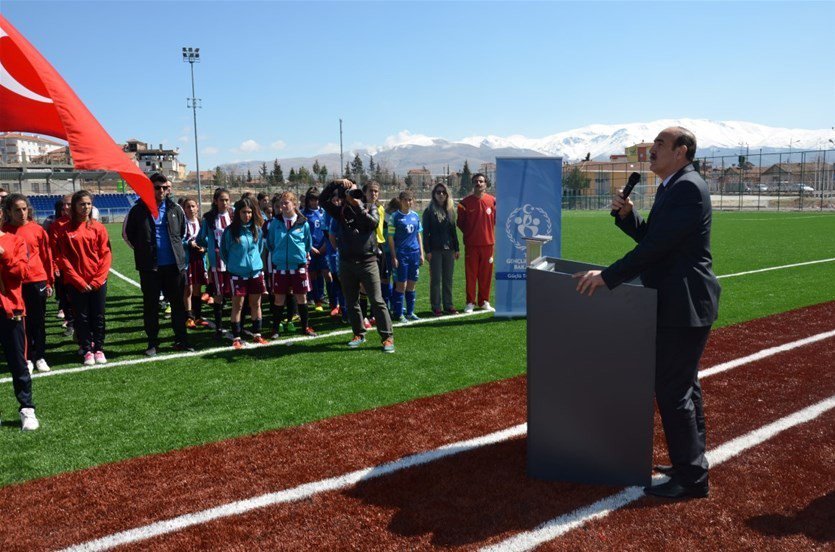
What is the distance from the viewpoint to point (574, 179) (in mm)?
69250

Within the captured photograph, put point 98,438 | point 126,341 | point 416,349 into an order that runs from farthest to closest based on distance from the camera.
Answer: point 126,341, point 416,349, point 98,438

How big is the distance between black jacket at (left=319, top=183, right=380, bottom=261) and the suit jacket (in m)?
4.02

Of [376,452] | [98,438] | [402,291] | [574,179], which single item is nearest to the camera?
[376,452]

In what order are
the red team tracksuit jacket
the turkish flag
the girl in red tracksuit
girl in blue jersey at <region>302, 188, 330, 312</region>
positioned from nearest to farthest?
the turkish flag → the girl in red tracksuit → girl in blue jersey at <region>302, 188, 330, 312</region> → the red team tracksuit jacket

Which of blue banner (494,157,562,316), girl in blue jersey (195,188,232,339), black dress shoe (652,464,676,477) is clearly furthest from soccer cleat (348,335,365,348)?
black dress shoe (652,464,676,477)

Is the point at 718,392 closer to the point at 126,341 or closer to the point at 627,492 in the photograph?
the point at 627,492

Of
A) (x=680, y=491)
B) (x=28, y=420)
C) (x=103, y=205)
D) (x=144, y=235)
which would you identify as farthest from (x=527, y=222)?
(x=103, y=205)

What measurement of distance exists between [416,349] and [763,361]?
146 inches

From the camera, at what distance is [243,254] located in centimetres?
771

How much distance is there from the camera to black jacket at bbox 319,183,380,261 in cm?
720

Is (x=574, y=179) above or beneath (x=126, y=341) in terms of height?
above

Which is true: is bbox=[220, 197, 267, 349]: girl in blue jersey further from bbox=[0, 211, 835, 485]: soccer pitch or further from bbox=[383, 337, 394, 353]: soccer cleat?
bbox=[383, 337, 394, 353]: soccer cleat

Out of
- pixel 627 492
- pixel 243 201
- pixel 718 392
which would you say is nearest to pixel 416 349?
pixel 243 201

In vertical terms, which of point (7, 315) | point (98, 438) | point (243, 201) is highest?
point (243, 201)
